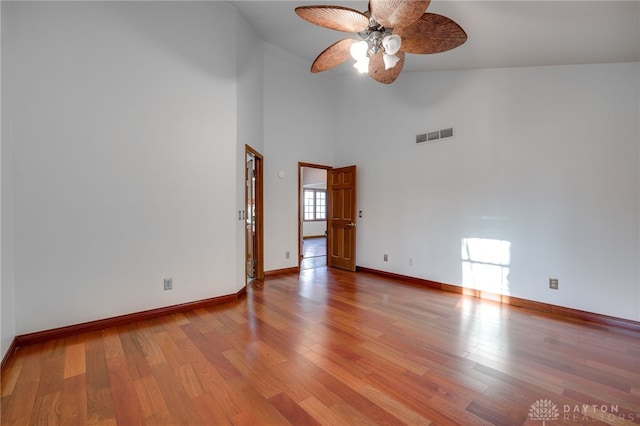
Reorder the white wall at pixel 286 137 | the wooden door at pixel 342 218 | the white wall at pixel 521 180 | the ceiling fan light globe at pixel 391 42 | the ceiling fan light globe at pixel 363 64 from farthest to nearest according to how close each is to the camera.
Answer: the wooden door at pixel 342 218 → the white wall at pixel 286 137 → the white wall at pixel 521 180 → the ceiling fan light globe at pixel 363 64 → the ceiling fan light globe at pixel 391 42

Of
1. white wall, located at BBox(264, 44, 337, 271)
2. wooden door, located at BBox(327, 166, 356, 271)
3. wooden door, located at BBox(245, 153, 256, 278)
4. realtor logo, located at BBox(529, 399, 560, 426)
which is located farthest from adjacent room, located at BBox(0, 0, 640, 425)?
wooden door, located at BBox(327, 166, 356, 271)

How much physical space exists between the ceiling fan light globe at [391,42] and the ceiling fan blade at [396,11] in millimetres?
87

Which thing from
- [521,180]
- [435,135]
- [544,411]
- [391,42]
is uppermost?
[391,42]

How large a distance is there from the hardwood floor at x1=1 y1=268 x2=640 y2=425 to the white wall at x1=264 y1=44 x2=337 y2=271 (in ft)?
6.44

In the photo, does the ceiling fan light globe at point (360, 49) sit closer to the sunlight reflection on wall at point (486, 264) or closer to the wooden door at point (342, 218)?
the sunlight reflection on wall at point (486, 264)

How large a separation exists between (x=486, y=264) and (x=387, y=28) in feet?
10.5

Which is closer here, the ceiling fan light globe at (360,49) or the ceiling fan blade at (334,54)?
the ceiling fan light globe at (360,49)

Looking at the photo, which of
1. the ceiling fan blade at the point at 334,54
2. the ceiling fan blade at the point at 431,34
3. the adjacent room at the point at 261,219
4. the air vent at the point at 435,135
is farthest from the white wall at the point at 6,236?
the air vent at the point at 435,135

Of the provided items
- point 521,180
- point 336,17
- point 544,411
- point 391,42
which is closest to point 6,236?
point 336,17

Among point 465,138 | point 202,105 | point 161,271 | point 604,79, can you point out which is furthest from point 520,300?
point 202,105

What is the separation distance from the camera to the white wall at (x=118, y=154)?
2461 mm

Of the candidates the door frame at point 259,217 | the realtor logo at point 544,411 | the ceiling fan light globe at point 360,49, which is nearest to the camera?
the realtor logo at point 544,411

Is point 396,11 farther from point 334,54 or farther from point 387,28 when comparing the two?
point 334,54

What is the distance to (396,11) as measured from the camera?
185cm
